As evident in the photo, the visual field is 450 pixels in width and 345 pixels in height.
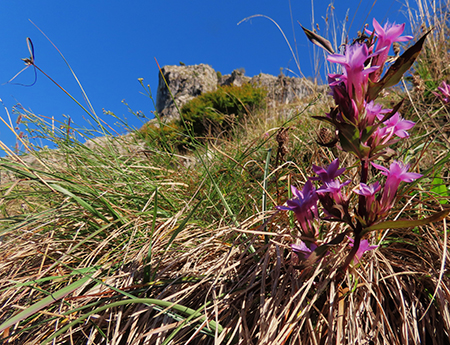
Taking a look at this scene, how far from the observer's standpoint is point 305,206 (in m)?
0.66

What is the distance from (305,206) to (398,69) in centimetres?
35

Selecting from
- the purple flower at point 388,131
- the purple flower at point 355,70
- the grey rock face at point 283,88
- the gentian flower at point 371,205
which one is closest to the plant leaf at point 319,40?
the purple flower at point 355,70

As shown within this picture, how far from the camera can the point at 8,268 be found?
127 cm


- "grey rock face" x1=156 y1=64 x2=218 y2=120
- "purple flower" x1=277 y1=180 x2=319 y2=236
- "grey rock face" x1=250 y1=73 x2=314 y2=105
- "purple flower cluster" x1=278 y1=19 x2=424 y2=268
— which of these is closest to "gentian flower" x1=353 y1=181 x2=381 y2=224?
"purple flower cluster" x1=278 y1=19 x2=424 y2=268

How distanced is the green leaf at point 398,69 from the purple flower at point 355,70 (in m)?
0.02

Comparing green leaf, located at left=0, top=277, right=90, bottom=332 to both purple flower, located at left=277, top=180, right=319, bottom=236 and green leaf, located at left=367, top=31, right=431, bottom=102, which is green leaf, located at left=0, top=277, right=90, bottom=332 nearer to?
purple flower, located at left=277, top=180, right=319, bottom=236

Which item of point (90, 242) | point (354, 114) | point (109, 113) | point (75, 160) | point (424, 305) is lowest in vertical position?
point (424, 305)

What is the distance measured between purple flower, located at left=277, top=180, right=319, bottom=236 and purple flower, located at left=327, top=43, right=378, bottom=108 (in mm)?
231

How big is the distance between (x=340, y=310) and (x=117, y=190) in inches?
44.2

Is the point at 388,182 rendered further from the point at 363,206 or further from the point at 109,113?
the point at 109,113

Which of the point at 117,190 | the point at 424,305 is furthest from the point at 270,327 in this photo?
the point at 117,190

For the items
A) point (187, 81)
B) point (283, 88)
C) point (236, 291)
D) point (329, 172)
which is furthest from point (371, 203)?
point (187, 81)

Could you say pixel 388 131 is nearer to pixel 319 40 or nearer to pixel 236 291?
pixel 319 40

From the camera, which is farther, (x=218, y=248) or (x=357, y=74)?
(x=218, y=248)
